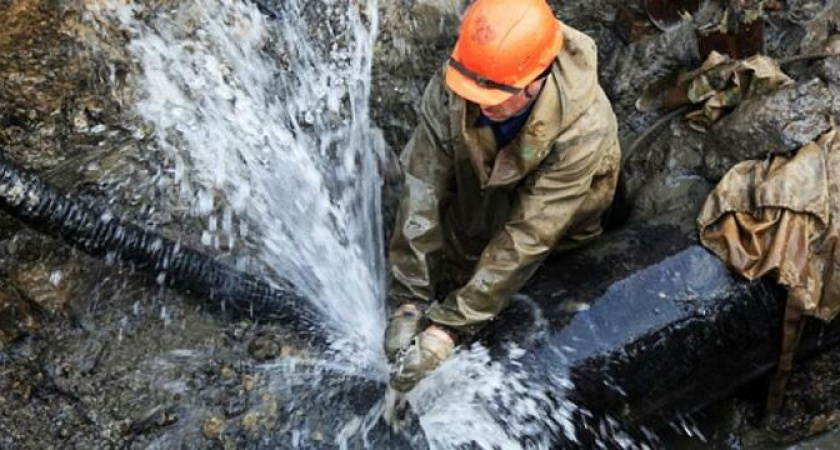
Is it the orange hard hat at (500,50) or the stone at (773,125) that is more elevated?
the orange hard hat at (500,50)

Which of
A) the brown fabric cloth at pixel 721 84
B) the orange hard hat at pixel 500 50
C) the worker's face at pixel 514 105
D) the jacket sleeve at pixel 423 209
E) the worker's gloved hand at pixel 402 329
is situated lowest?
the worker's gloved hand at pixel 402 329

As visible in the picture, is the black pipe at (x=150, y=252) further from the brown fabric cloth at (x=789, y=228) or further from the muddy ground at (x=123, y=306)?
the brown fabric cloth at (x=789, y=228)

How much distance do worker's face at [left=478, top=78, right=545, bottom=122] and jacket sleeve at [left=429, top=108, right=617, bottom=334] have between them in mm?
213

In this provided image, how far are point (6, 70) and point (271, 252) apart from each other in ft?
4.57

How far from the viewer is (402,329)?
358 cm

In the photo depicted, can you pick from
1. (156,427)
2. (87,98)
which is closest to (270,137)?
(87,98)

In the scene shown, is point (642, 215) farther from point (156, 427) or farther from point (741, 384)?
point (156, 427)

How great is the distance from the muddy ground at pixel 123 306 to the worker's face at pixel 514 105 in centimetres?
111

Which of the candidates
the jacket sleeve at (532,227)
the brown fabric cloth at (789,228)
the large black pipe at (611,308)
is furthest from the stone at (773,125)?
the jacket sleeve at (532,227)

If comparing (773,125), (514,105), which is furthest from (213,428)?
(773,125)

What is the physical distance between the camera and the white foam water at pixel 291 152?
402cm

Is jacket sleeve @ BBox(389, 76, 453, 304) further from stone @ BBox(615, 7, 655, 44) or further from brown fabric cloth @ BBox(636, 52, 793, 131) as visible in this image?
stone @ BBox(615, 7, 655, 44)

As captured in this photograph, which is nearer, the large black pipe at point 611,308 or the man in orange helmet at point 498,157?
the man in orange helmet at point 498,157

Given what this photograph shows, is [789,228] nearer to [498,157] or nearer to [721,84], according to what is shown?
[721,84]
